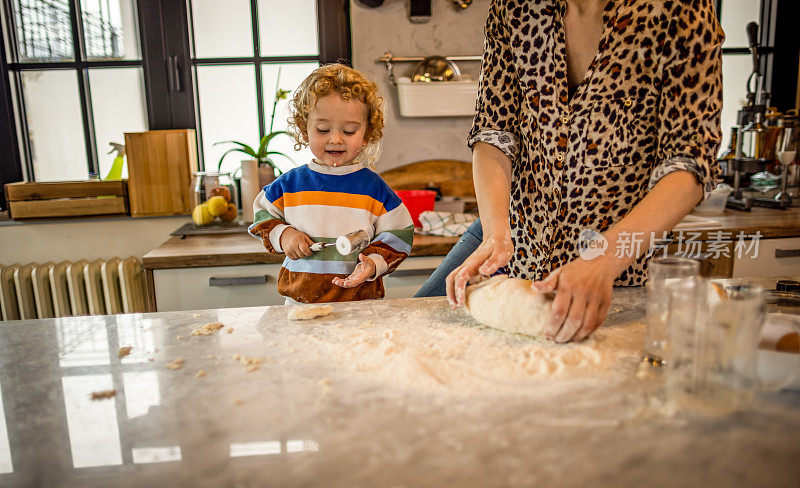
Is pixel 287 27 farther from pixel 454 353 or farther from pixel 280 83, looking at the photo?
pixel 454 353

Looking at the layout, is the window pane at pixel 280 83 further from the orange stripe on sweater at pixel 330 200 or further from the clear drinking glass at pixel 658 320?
the clear drinking glass at pixel 658 320

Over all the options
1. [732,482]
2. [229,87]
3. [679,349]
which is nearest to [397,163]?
[229,87]


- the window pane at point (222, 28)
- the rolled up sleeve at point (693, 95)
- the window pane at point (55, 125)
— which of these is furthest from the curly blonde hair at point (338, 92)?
the window pane at point (55, 125)

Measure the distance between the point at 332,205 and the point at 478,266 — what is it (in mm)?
516

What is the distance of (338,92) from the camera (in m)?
1.27

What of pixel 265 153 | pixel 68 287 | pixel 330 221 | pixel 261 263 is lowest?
pixel 68 287

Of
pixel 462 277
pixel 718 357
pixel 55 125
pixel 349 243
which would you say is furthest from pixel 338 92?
pixel 55 125

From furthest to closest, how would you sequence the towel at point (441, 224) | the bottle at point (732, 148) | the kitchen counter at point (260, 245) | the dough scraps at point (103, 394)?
the bottle at point (732, 148) < the towel at point (441, 224) < the kitchen counter at point (260, 245) < the dough scraps at point (103, 394)

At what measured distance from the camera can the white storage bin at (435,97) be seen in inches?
88.2

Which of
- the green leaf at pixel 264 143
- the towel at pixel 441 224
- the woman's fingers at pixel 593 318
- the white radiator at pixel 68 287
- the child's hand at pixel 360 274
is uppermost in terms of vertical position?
the green leaf at pixel 264 143

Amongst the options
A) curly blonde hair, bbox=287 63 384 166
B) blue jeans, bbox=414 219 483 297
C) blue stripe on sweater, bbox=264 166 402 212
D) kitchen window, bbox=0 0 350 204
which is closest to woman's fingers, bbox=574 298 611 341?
blue jeans, bbox=414 219 483 297

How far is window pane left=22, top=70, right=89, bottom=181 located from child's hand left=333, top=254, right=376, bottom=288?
70.2 inches

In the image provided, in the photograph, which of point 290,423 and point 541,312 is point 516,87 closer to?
point 541,312

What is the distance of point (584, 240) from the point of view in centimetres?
103
